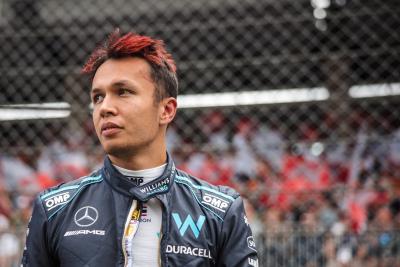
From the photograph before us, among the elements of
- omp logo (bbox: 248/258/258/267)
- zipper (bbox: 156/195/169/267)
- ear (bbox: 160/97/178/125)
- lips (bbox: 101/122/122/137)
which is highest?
ear (bbox: 160/97/178/125)

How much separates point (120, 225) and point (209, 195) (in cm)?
33

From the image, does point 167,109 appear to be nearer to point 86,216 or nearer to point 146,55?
point 146,55

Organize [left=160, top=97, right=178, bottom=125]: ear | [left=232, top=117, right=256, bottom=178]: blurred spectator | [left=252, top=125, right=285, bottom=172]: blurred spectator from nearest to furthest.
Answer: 1. [left=160, top=97, right=178, bottom=125]: ear
2. [left=252, top=125, right=285, bottom=172]: blurred spectator
3. [left=232, top=117, right=256, bottom=178]: blurred spectator

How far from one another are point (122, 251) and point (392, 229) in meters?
2.47

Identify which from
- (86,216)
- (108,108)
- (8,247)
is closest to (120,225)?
(86,216)

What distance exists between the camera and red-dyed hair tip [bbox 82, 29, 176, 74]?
2.14 metres

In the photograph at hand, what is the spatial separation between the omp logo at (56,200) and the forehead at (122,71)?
14.3 inches

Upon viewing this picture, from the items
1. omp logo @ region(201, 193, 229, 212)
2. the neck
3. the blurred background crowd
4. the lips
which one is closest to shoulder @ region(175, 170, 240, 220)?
omp logo @ region(201, 193, 229, 212)

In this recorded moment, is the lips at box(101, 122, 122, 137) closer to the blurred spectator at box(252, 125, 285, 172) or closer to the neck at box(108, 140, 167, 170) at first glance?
the neck at box(108, 140, 167, 170)

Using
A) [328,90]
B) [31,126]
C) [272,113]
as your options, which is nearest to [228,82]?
[272,113]

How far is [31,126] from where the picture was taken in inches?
203

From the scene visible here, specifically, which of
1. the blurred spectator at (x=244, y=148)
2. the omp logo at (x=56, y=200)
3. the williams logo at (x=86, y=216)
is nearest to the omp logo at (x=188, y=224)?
the williams logo at (x=86, y=216)

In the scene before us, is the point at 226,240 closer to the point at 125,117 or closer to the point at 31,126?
the point at 125,117

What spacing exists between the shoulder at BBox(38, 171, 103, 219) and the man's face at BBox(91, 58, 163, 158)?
0.14 m
